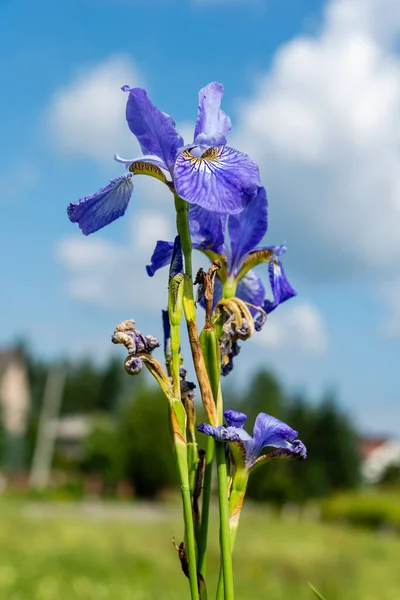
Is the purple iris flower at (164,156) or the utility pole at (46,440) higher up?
the utility pole at (46,440)

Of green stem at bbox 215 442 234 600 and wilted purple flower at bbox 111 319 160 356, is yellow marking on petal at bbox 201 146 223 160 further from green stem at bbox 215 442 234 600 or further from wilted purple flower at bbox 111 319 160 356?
green stem at bbox 215 442 234 600

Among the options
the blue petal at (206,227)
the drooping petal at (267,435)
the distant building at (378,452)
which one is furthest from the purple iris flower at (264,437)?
the distant building at (378,452)

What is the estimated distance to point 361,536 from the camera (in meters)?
16.8

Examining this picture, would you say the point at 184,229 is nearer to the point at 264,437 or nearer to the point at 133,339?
the point at 133,339

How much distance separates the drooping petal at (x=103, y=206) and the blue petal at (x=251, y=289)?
343 mm

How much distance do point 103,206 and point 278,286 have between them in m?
0.35

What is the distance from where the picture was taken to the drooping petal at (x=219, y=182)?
0.96 metres

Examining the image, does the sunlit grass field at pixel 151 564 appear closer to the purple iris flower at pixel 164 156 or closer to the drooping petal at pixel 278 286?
the drooping petal at pixel 278 286

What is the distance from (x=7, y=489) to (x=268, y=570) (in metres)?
17.4

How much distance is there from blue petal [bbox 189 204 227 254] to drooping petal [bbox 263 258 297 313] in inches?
5.7

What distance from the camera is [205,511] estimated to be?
3.34 feet

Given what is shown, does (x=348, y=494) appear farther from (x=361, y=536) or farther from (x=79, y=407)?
(x=79, y=407)

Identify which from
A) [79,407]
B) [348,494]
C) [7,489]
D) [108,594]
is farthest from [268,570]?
[79,407]

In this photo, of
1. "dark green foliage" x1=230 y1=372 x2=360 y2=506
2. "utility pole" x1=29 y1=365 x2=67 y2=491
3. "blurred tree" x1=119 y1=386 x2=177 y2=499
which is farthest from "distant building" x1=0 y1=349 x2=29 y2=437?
"dark green foliage" x1=230 y1=372 x2=360 y2=506
